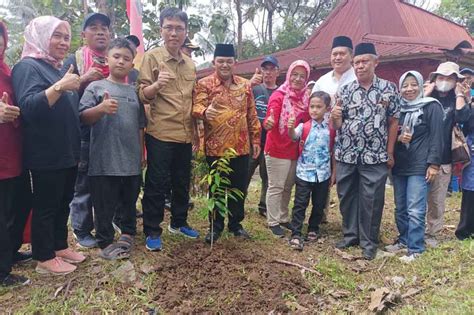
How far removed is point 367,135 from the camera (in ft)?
12.5

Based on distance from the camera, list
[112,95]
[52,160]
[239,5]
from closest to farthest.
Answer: [52,160] → [112,95] → [239,5]

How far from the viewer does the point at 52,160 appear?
9.77 ft

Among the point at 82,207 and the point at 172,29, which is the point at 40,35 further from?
the point at 82,207

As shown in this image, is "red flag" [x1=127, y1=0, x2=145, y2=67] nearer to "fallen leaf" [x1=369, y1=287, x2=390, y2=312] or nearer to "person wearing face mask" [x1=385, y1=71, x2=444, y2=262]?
"person wearing face mask" [x1=385, y1=71, x2=444, y2=262]

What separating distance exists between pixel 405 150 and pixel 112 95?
2.78 metres

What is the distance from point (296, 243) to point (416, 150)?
58.2 inches

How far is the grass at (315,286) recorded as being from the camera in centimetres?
288

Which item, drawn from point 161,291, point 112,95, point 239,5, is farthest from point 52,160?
point 239,5

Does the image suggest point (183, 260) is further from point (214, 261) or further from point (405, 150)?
point (405, 150)

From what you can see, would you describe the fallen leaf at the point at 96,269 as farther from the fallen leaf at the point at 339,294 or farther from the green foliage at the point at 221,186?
the fallen leaf at the point at 339,294

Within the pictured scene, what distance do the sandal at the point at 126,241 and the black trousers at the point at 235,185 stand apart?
84 centimetres

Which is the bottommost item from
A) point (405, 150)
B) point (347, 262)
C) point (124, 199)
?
point (347, 262)

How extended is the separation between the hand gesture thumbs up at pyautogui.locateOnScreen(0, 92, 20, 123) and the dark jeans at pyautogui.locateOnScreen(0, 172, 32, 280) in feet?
1.65

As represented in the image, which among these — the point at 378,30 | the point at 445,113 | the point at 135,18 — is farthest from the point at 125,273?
the point at 378,30
